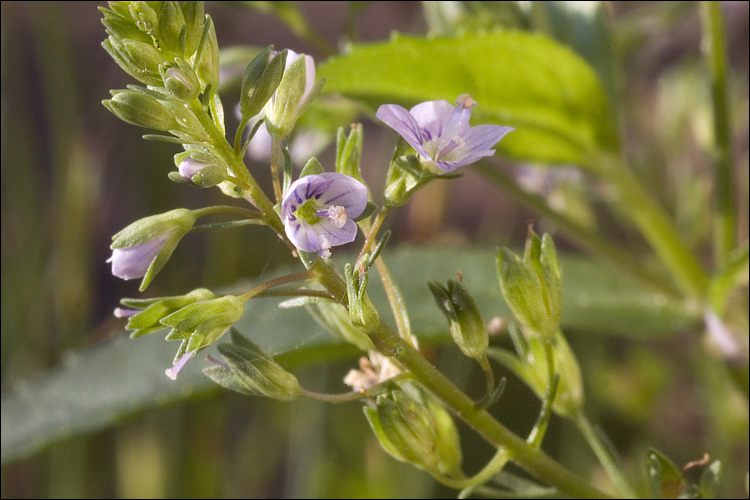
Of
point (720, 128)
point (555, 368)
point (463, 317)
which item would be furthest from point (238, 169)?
point (720, 128)

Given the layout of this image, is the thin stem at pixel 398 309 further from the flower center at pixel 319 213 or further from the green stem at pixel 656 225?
the green stem at pixel 656 225

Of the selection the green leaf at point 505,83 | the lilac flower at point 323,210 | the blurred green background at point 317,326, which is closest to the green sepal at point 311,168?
the lilac flower at point 323,210

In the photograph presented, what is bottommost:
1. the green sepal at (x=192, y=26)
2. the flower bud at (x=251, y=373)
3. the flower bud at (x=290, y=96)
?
the flower bud at (x=251, y=373)

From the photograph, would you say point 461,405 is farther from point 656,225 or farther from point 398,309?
point 656,225

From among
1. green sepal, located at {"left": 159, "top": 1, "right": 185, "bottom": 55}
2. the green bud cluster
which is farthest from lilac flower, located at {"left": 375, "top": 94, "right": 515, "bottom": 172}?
green sepal, located at {"left": 159, "top": 1, "right": 185, "bottom": 55}

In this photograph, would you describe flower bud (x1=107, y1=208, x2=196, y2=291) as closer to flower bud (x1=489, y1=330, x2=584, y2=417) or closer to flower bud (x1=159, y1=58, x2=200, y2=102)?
flower bud (x1=159, y1=58, x2=200, y2=102)

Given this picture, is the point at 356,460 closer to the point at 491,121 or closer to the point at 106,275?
the point at 491,121
